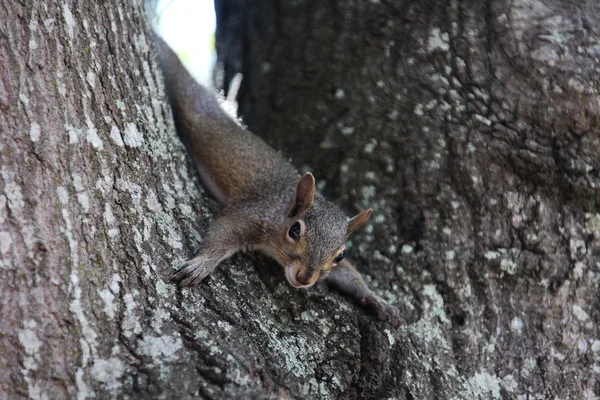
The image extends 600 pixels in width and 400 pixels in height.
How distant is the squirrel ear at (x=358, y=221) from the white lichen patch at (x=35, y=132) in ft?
4.52

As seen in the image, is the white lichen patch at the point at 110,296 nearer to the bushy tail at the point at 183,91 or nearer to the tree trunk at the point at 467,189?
the tree trunk at the point at 467,189

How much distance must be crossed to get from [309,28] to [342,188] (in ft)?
2.96

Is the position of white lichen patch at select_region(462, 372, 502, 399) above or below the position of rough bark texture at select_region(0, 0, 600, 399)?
below

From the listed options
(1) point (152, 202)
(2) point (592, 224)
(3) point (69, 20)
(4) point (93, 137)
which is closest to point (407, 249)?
(2) point (592, 224)

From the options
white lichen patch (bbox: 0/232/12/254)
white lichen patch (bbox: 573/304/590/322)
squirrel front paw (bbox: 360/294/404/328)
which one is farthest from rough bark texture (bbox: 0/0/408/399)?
white lichen patch (bbox: 573/304/590/322)

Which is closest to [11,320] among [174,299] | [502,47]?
[174,299]

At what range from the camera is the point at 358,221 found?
9.20 feet

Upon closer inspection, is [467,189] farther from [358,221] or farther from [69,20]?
[69,20]

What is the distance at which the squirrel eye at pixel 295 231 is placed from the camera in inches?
114

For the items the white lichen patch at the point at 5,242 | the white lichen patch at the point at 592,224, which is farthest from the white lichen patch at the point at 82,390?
the white lichen patch at the point at 592,224

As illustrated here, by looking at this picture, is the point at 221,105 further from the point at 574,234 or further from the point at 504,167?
the point at 574,234

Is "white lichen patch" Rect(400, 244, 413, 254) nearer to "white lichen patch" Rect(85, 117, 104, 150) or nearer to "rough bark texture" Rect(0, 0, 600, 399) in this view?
"rough bark texture" Rect(0, 0, 600, 399)

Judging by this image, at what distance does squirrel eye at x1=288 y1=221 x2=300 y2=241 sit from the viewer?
2.90 metres

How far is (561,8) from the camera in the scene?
2.81m
